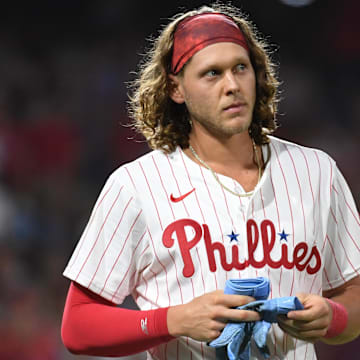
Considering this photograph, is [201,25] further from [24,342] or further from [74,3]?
[74,3]

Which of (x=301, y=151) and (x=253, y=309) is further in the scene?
(x=301, y=151)

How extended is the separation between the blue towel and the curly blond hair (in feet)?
1.68

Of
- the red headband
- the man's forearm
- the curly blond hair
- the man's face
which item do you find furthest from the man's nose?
the man's forearm

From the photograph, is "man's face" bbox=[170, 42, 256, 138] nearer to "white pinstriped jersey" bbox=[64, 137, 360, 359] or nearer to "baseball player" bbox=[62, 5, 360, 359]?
"baseball player" bbox=[62, 5, 360, 359]

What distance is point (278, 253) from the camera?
1.87 metres

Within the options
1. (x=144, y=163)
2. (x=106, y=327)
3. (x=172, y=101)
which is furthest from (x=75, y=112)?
(x=106, y=327)

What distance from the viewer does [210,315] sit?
1642mm

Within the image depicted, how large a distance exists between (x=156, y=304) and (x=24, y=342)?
2.24m

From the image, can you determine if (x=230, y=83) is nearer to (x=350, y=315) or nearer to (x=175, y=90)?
(x=175, y=90)

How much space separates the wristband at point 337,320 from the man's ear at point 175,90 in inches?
27.7

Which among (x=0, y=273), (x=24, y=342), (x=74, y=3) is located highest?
(x=74, y=3)

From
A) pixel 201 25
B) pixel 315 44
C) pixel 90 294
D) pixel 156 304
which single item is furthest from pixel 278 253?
pixel 315 44

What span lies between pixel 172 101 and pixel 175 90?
7 centimetres

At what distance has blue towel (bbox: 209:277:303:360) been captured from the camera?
165cm
